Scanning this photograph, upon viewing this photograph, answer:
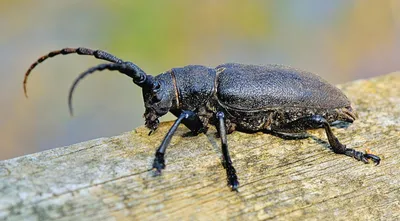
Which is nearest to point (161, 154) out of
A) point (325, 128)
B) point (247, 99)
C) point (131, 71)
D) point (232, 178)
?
point (232, 178)

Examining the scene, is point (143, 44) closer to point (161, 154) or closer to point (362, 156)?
point (161, 154)

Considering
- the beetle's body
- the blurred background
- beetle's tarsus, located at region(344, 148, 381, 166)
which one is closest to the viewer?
beetle's tarsus, located at region(344, 148, 381, 166)

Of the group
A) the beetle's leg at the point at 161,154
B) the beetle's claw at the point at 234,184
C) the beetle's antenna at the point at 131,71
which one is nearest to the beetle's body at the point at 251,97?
the beetle's antenna at the point at 131,71

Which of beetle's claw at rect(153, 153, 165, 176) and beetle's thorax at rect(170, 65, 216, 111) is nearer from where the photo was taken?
beetle's claw at rect(153, 153, 165, 176)

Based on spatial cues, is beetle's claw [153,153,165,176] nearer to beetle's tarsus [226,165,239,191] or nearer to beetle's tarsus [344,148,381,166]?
beetle's tarsus [226,165,239,191]

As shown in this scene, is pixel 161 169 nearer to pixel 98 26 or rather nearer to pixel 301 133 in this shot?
pixel 301 133

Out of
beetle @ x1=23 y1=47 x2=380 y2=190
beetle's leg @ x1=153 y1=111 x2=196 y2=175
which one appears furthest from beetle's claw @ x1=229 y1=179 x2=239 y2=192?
beetle @ x1=23 y1=47 x2=380 y2=190

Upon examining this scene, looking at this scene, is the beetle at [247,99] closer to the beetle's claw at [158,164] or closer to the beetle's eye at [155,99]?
the beetle's eye at [155,99]
